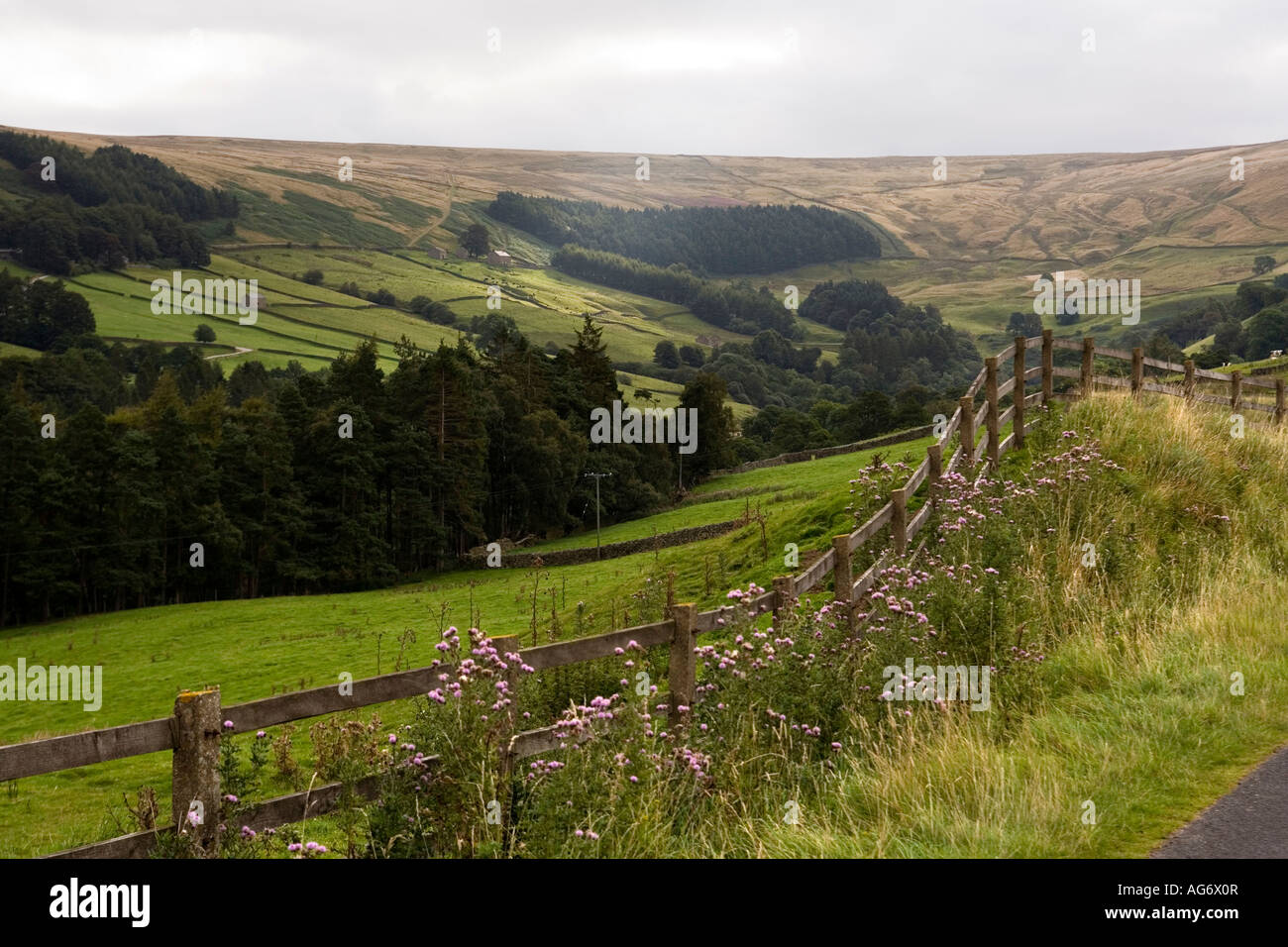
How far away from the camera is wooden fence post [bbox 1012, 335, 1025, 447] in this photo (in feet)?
58.4

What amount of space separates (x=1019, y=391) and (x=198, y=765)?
49.7 feet

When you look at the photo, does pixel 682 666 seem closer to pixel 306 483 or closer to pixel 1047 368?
pixel 1047 368

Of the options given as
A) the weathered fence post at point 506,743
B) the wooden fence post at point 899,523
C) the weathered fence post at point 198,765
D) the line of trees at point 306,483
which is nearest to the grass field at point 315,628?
the wooden fence post at point 899,523

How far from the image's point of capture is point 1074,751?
7.27 m

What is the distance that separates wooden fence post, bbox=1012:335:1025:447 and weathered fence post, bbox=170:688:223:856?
14443 millimetres

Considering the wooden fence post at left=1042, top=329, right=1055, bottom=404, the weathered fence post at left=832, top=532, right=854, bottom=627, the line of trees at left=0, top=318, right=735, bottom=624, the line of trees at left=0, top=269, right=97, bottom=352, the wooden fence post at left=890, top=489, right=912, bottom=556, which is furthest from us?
the line of trees at left=0, top=269, right=97, bottom=352

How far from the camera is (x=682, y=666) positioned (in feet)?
25.9

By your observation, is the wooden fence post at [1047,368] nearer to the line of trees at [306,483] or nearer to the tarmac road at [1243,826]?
the tarmac road at [1243,826]


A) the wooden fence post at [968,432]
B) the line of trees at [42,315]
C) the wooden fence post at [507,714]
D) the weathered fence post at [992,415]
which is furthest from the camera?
the line of trees at [42,315]

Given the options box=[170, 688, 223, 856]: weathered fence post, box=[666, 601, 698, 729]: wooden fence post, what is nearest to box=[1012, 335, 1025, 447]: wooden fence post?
box=[666, 601, 698, 729]: wooden fence post

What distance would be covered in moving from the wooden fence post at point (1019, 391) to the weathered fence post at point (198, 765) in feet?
47.4

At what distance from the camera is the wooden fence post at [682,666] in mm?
7840

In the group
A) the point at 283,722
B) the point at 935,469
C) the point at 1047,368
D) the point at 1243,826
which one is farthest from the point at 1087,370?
the point at 283,722

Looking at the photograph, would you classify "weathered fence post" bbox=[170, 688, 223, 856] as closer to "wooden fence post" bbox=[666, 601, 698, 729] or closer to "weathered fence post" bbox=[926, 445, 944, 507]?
"wooden fence post" bbox=[666, 601, 698, 729]
